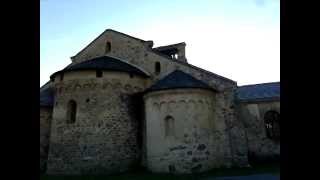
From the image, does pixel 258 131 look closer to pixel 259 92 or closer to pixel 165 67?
pixel 259 92

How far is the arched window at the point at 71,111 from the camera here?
18.9m

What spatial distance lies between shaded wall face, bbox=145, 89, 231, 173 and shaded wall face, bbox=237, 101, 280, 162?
371cm

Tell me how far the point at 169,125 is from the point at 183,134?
1.00 metres

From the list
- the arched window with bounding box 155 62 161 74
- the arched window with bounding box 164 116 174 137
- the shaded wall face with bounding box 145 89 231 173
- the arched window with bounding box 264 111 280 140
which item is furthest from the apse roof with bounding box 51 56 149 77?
the arched window with bounding box 264 111 280 140

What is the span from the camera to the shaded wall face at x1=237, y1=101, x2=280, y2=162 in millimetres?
21156

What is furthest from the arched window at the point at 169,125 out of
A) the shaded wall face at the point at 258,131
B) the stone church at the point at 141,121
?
the shaded wall face at the point at 258,131

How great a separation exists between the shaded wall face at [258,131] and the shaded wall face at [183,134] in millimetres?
3714

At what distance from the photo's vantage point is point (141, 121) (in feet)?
64.2

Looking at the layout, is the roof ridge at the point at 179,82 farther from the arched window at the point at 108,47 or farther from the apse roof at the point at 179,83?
the arched window at the point at 108,47

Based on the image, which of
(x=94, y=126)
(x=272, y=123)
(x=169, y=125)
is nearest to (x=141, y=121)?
(x=169, y=125)

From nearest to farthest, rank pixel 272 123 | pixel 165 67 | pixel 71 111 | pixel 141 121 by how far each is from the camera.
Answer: pixel 71 111 < pixel 141 121 < pixel 165 67 < pixel 272 123
